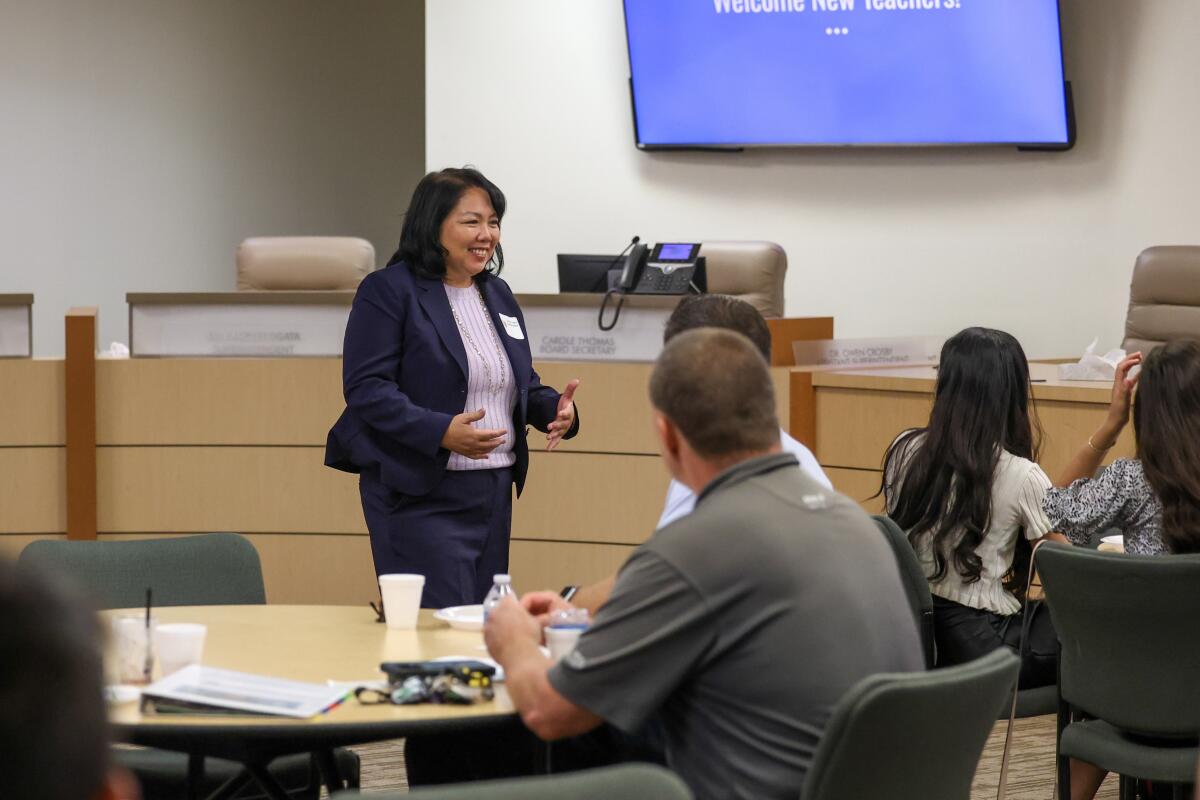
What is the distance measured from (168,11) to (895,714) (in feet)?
26.6

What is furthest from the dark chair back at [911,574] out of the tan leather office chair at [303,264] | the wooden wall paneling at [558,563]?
the tan leather office chair at [303,264]

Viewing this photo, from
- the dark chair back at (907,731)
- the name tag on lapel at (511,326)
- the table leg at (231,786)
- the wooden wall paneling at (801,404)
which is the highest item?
the name tag on lapel at (511,326)

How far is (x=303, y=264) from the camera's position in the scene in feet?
21.5

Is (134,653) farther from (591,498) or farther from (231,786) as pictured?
(591,498)

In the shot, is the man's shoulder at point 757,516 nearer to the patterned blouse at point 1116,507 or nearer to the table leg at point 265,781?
the table leg at point 265,781

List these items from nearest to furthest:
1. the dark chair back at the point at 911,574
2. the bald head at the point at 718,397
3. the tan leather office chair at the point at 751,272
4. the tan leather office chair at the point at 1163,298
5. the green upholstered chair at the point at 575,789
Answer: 1. the green upholstered chair at the point at 575,789
2. the bald head at the point at 718,397
3. the dark chair back at the point at 911,574
4. the tan leather office chair at the point at 1163,298
5. the tan leather office chair at the point at 751,272

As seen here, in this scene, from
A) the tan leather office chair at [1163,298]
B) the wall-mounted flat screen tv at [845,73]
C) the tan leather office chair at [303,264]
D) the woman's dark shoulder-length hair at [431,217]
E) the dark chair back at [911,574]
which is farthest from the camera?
the wall-mounted flat screen tv at [845,73]

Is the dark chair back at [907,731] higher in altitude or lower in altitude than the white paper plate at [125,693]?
lower

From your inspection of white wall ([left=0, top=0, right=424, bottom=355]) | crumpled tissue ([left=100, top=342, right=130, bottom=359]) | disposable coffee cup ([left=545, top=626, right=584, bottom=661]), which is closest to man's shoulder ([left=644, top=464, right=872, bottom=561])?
disposable coffee cup ([left=545, top=626, right=584, bottom=661])

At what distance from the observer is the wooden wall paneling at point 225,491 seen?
5180 mm

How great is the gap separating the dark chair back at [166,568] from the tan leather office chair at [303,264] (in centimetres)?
343

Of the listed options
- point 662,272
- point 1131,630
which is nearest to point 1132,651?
point 1131,630

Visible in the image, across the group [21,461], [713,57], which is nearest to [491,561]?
[21,461]

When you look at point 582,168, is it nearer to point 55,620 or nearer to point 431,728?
point 431,728
